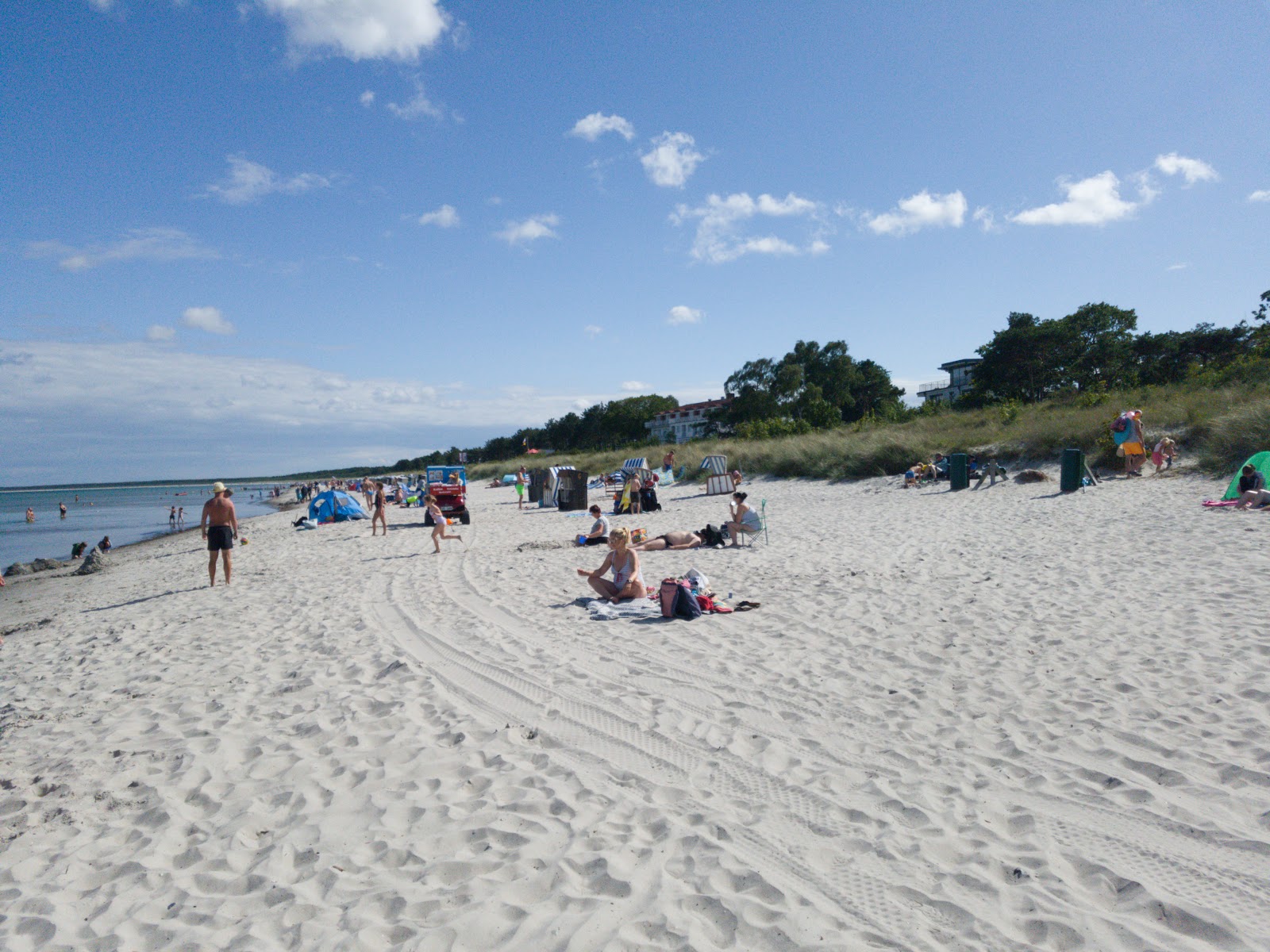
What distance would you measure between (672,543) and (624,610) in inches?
155

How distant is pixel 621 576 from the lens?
7277 millimetres

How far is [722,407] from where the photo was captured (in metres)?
64.5

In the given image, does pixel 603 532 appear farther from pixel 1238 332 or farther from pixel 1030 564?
pixel 1238 332

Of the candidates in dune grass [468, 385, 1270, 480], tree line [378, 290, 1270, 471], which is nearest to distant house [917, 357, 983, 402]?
tree line [378, 290, 1270, 471]

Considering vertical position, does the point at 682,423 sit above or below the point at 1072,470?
above

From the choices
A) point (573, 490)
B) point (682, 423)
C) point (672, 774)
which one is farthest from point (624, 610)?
point (682, 423)

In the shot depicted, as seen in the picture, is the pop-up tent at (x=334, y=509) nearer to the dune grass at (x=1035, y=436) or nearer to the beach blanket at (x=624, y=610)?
the dune grass at (x=1035, y=436)

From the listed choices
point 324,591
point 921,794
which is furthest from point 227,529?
point 921,794

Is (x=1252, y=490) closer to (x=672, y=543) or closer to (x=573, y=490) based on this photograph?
(x=672, y=543)

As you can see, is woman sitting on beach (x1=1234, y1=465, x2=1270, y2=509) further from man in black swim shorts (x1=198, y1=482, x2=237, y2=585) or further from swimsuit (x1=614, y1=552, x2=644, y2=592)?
man in black swim shorts (x1=198, y1=482, x2=237, y2=585)

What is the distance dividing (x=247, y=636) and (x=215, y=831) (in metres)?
3.99

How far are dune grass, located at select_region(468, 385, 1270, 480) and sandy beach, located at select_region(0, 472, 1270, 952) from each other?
346 inches

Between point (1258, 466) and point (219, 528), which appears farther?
point (1258, 466)

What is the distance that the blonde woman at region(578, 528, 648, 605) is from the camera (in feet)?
23.5
